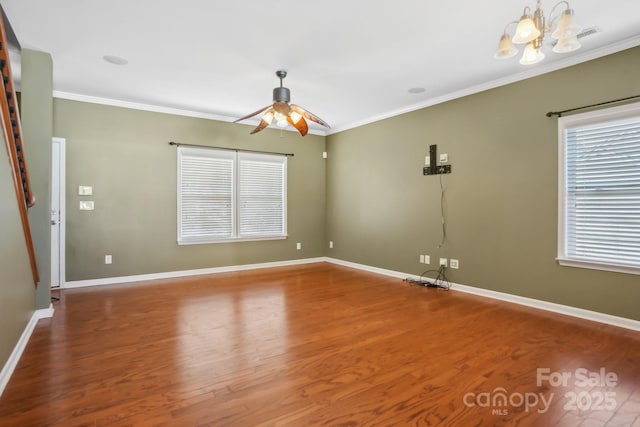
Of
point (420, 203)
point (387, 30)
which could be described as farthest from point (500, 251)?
point (387, 30)

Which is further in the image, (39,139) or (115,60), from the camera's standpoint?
(115,60)

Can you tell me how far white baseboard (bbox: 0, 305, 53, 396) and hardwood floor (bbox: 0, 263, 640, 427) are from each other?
5 centimetres

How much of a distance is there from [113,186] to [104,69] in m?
1.75

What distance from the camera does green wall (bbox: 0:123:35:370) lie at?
2.16 metres

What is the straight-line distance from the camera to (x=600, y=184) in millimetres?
3258

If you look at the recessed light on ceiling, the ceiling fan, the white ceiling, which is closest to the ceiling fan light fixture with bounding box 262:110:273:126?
the ceiling fan

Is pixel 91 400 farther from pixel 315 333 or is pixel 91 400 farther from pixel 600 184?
pixel 600 184

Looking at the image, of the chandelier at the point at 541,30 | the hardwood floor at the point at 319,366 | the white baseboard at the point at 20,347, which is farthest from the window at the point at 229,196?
the chandelier at the point at 541,30

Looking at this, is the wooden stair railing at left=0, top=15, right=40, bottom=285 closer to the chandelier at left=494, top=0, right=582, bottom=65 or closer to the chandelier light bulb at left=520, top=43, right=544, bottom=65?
the chandelier at left=494, top=0, right=582, bottom=65

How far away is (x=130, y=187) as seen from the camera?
496cm

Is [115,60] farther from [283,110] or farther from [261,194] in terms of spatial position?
[261,194]

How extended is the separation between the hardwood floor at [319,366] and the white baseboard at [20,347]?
5 centimetres

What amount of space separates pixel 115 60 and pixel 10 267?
2.35 metres

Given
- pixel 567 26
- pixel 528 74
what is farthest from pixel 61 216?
pixel 528 74
